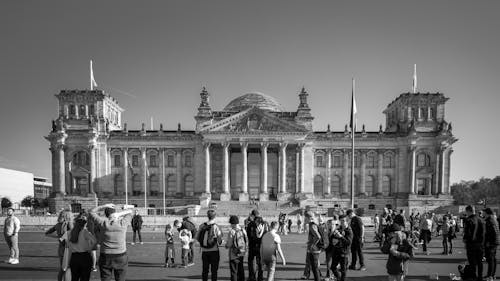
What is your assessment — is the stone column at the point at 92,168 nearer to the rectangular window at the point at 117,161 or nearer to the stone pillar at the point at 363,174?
the rectangular window at the point at 117,161

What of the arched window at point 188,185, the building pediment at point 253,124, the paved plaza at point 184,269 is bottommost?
the arched window at point 188,185

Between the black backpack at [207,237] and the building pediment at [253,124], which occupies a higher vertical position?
the building pediment at [253,124]

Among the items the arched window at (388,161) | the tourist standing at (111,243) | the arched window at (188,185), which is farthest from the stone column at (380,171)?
the tourist standing at (111,243)

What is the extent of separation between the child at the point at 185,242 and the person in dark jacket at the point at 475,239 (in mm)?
10590

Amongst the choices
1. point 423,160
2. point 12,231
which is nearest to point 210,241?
point 12,231

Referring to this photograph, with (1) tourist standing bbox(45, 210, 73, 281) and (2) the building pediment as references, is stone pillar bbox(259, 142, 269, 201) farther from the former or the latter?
(1) tourist standing bbox(45, 210, 73, 281)

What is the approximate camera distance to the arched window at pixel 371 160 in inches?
2383

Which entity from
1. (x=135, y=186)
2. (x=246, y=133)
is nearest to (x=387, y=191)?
(x=246, y=133)

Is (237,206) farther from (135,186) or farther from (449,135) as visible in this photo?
(449,135)

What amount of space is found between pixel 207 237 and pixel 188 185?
54.1 meters

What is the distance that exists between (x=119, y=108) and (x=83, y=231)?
67143mm

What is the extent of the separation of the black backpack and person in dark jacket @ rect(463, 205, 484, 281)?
908 cm

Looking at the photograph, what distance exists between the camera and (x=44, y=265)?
13.6 metres

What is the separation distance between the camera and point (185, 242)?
13.3m
